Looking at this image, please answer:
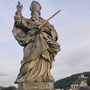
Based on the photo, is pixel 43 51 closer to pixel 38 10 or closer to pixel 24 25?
pixel 24 25

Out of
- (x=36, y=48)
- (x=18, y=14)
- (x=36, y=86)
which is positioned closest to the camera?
(x=36, y=86)

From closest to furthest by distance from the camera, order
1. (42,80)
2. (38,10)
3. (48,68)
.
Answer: (42,80), (48,68), (38,10)

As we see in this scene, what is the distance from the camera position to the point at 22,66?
1008 cm

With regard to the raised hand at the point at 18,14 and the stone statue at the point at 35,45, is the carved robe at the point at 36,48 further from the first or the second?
the raised hand at the point at 18,14

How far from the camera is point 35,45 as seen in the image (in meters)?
10.3

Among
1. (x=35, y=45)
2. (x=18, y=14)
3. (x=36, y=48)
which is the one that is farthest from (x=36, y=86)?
(x=18, y=14)

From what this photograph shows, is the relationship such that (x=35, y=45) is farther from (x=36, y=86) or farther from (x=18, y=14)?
(x=36, y=86)

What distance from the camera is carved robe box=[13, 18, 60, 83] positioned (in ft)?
32.3

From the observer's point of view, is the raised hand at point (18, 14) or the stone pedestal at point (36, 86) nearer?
the stone pedestal at point (36, 86)

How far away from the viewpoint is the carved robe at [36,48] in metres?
9.86

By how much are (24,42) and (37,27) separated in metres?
1.04

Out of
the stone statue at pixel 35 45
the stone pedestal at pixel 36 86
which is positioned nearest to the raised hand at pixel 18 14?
the stone statue at pixel 35 45

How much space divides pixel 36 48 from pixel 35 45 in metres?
0.19

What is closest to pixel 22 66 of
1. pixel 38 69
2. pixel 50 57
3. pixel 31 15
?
pixel 38 69
